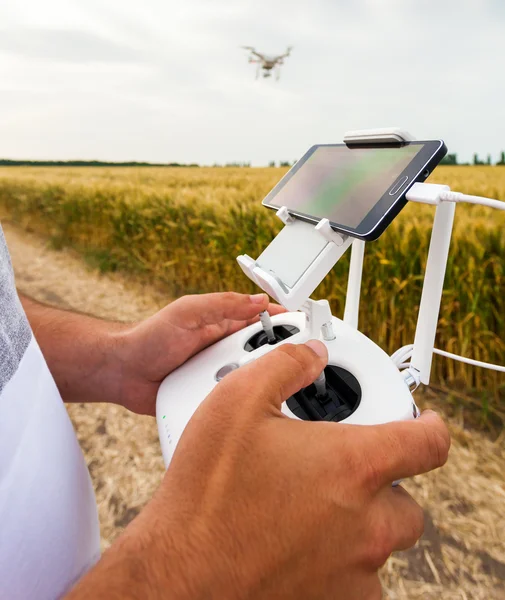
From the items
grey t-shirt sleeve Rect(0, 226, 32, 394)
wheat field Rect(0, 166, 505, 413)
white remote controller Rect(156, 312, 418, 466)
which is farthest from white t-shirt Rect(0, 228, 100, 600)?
wheat field Rect(0, 166, 505, 413)

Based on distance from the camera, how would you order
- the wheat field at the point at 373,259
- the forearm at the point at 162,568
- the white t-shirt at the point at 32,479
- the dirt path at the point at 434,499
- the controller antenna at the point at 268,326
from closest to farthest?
the forearm at the point at 162,568 < the white t-shirt at the point at 32,479 < the controller antenna at the point at 268,326 < the dirt path at the point at 434,499 < the wheat field at the point at 373,259

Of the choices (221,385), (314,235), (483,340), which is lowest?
(483,340)

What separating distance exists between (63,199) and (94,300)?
9.42 feet

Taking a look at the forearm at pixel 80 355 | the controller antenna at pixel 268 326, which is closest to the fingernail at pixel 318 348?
the controller antenna at pixel 268 326

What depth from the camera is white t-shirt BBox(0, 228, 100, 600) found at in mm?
537

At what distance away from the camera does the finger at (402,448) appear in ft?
1.46

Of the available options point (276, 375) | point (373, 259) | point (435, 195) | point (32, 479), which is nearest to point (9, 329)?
point (32, 479)

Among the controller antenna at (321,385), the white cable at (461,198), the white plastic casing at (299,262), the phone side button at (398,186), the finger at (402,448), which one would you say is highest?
the phone side button at (398,186)

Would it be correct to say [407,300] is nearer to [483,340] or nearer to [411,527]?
[483,340]

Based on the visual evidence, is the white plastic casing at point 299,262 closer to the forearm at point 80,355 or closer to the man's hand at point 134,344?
the man's hand at point 134,344

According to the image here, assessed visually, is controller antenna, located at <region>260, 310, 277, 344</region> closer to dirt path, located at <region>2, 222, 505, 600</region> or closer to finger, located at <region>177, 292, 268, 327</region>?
finger, located at <region>177, 292, 268, 327</region>

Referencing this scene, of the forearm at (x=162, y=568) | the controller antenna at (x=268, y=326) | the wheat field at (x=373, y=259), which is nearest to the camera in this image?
the forearm at (x=162, y=568)

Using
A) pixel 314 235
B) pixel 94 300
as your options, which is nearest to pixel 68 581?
pixel 314 235

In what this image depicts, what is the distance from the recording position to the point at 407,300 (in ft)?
7.36
